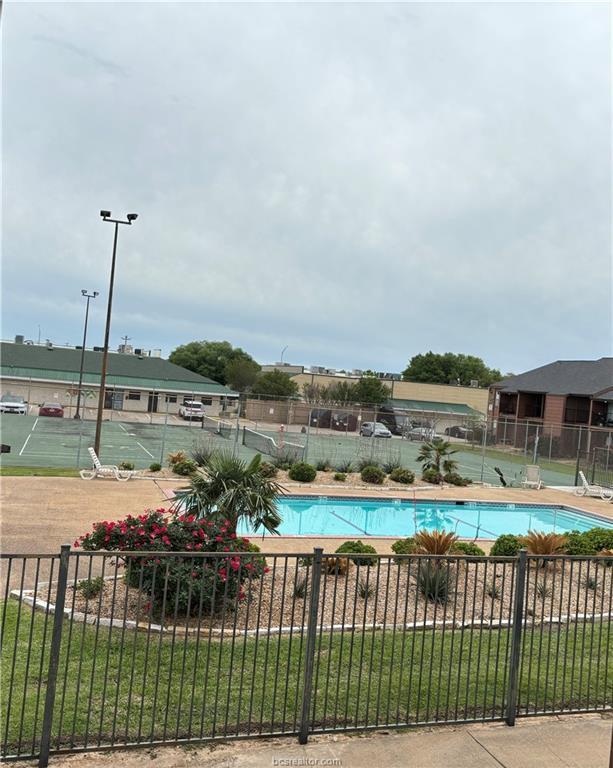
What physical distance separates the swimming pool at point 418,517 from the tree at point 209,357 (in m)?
92.2

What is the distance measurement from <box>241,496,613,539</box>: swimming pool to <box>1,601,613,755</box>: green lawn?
Result: 10.0 meters

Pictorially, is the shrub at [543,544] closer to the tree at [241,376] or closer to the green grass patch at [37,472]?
the green grass patch at [37,472]

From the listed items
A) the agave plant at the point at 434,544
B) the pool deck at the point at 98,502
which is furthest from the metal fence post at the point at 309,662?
the pool deck at the point at 98,502

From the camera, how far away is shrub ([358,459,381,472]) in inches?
1048

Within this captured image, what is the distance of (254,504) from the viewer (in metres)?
9.47

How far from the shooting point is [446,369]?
123250mm

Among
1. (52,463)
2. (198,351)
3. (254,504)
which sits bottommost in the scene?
(52,463)

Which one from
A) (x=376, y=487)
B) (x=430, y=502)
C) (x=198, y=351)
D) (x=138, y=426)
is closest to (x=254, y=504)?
(x=430, y=502)

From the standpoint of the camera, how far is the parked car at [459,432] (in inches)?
2367

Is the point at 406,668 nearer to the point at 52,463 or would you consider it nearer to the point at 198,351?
the point at 52,463

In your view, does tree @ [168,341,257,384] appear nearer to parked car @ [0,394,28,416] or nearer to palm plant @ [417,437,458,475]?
parked car @ [0,394,28,416]

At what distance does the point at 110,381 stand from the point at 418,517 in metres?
53.1

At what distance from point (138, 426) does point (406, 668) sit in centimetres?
4212

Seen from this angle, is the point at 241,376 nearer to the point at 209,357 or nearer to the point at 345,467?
the point at 209,357
